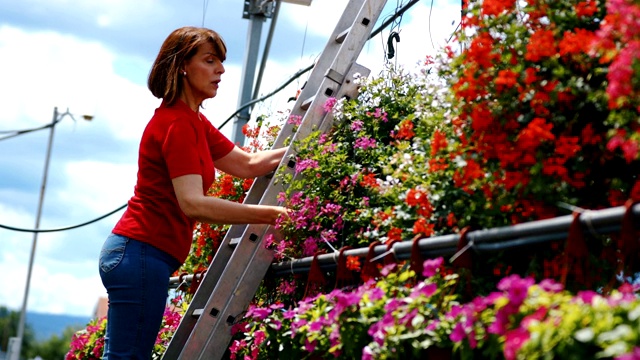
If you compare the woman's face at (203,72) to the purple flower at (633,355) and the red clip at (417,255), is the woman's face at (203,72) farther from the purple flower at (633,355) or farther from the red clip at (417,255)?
the purple flower at (633,355)

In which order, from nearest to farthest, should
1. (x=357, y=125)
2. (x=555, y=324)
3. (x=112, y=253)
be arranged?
(x=555, y=324) → (x=112, y=253) → (x=357, y=125)

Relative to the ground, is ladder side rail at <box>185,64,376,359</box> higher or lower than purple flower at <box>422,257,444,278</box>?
higher

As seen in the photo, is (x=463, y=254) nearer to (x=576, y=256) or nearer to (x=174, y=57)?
(x=576, y=256)

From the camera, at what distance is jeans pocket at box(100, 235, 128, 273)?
170 inches

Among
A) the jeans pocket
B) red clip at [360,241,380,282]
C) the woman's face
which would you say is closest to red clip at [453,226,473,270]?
red clip at [360,241,380,282]

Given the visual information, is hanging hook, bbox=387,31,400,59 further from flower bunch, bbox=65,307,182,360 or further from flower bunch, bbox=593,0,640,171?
flower bunch, bbox=593,0,640,171

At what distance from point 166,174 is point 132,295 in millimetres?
Result: 550

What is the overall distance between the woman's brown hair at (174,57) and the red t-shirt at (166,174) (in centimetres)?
8

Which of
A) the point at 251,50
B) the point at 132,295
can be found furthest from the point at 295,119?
the point at 251,50

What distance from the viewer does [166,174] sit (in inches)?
175

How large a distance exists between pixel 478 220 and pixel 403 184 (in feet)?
1.49

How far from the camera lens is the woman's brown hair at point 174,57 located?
457 centimetres

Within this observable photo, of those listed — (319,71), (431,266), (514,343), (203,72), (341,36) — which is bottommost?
(514,343)

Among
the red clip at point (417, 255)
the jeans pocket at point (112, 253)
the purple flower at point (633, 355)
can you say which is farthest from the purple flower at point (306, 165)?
the purple flower at point (633, 355)
